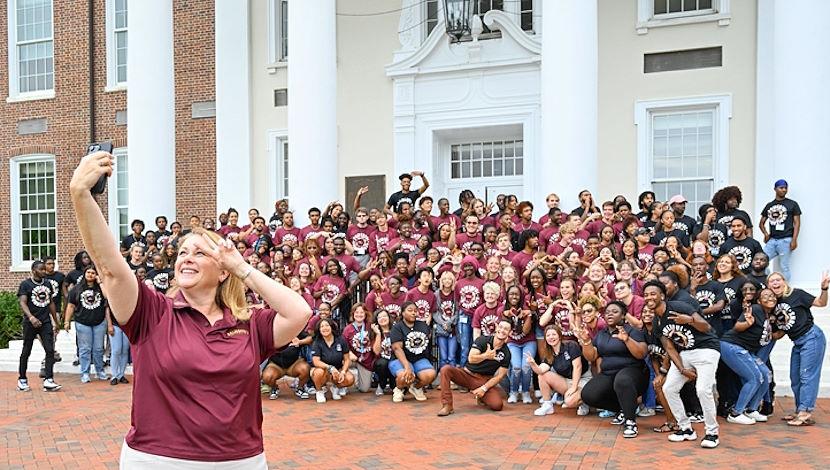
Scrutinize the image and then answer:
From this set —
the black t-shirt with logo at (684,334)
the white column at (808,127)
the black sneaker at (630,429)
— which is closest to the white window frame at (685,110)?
the white column at (808,127)

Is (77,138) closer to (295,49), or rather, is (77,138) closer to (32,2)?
(32,2)

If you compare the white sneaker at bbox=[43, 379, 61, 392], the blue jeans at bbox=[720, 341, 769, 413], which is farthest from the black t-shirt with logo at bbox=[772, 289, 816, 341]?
the white sneaker at bbox=[43, 379, 61, 392]

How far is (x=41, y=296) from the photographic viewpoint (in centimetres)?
1132

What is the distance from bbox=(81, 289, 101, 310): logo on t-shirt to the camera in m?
11.9

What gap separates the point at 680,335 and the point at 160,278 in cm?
772

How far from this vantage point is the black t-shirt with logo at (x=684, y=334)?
7.60 m

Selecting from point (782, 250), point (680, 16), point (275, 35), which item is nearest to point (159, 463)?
point (782, 250)

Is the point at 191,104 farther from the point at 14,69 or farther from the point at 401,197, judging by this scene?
the point at 401,197

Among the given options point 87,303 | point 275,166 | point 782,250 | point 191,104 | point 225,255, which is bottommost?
point 87,303

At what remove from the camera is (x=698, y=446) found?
7.39m

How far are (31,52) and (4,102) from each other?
1.58 m

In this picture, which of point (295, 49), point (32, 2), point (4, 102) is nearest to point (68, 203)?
point (4, 102)

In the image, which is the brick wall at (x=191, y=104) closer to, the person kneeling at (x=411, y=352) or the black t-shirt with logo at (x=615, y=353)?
the person kneeling at (x=411, y=352)

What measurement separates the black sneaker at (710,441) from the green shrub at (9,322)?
15.8 m
